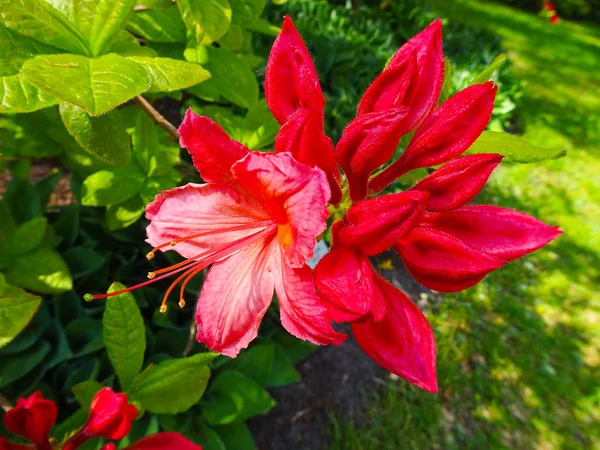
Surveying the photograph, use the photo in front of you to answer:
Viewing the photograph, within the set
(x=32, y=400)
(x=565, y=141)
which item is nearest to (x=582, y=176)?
(x=565, y=141)

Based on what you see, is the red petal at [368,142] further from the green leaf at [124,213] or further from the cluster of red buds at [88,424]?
the green leaf at [124,213]

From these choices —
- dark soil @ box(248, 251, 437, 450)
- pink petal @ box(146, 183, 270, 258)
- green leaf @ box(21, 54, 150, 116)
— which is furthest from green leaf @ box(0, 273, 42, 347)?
dark soil @ box(248, 251, 437, 450)

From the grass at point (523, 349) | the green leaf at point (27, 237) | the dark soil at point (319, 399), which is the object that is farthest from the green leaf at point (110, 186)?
the grass at point (523, 349)

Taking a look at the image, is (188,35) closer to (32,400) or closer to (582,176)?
(32,400)

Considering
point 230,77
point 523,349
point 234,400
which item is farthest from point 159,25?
point 523,349

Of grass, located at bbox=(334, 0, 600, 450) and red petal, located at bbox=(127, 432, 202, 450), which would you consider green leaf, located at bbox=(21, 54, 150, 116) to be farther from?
grass, located at bbox=(334, 0, 600, 450)

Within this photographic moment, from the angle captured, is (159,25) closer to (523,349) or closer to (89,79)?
(89,79)
